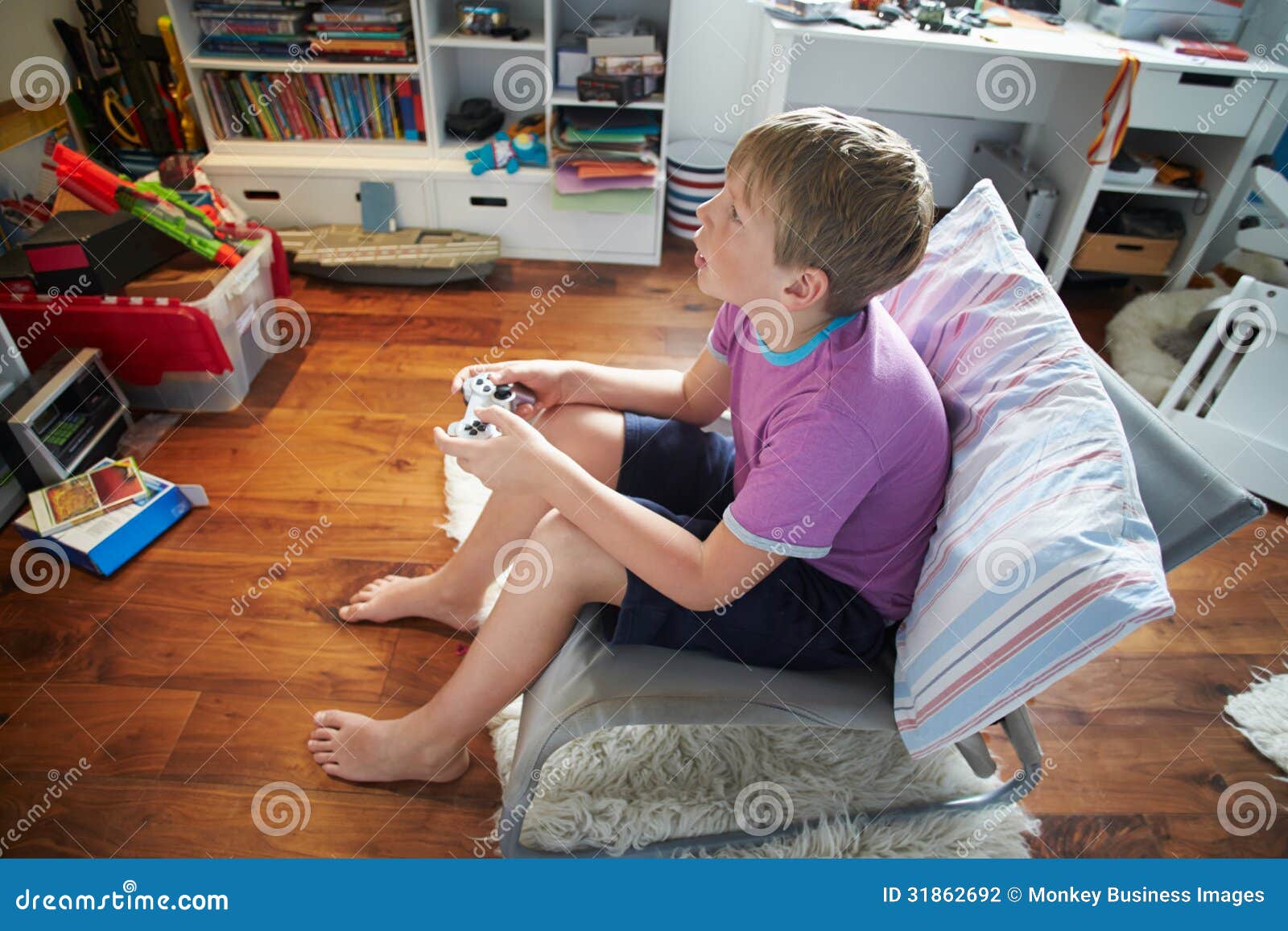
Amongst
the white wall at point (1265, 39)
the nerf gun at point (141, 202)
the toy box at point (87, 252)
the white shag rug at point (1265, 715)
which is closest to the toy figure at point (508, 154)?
the nerf gun at point (141, 202)

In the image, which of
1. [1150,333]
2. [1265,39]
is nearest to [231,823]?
[1150,333]

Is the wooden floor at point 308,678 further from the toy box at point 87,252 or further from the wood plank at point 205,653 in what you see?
the toy box at point 87,252

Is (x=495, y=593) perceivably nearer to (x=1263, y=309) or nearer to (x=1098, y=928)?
(x=1098, y=928)

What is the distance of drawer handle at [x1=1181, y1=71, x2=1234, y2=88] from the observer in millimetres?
2068

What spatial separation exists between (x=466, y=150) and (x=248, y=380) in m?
1.00

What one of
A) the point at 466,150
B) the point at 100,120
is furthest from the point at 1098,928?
the point at 100,120

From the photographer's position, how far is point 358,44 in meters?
2.29

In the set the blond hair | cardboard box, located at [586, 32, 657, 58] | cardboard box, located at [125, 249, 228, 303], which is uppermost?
the blond hair

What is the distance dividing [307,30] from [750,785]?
2.35m
